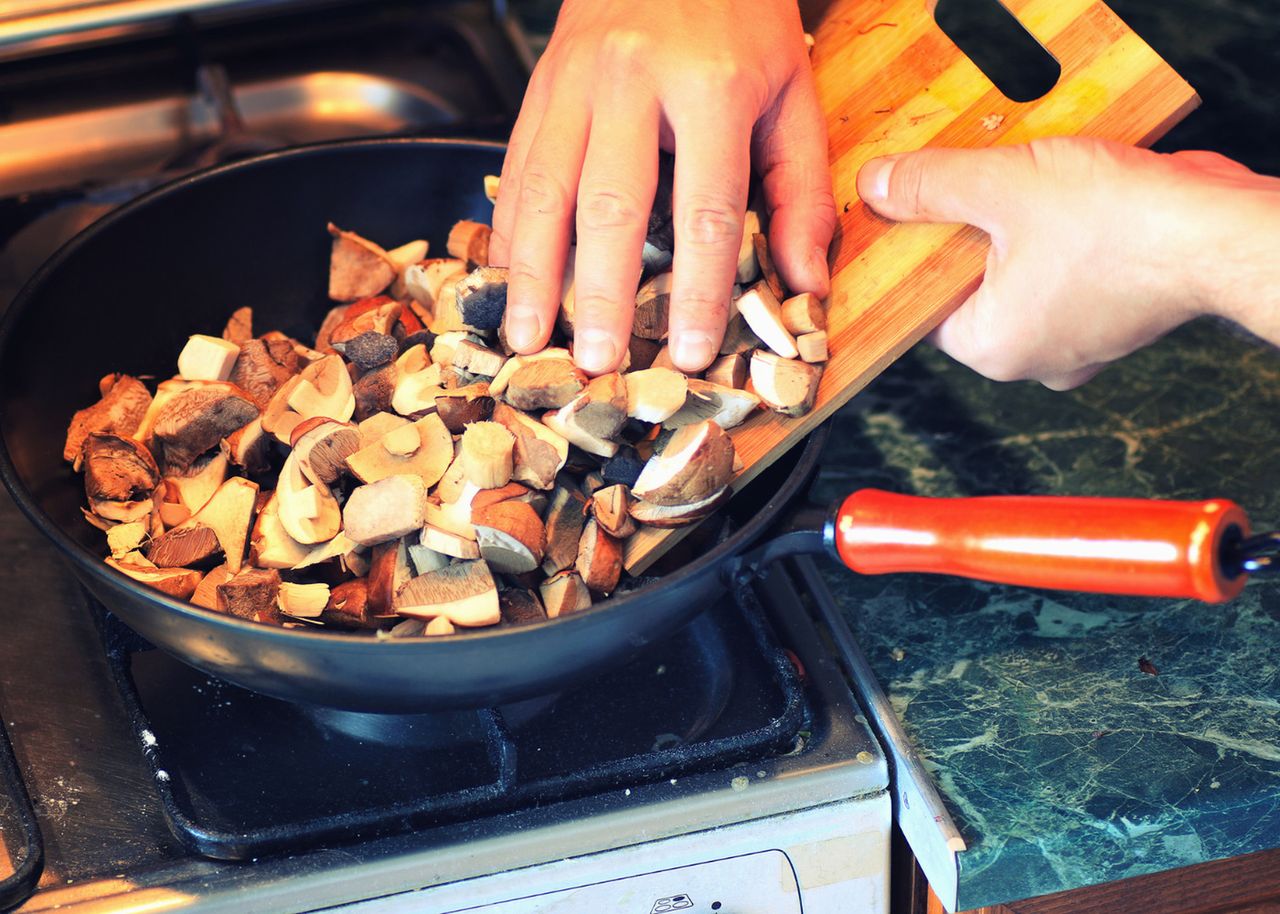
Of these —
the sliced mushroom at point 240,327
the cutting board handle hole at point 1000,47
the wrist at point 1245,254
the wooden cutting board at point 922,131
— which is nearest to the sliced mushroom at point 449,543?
the wooden cutting board at point 922,131

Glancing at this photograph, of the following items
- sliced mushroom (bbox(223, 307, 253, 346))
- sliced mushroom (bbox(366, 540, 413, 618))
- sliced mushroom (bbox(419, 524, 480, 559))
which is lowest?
sliced mushroom (bbox(366, 540, 413, 618))

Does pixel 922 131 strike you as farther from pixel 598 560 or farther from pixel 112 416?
pixel 112 416

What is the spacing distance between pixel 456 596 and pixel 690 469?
155mm

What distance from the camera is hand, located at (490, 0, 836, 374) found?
29.7 inches

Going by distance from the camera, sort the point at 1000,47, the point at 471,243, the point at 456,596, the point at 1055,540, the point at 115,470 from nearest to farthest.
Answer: the point at 1055,540 → the point at 456,596 → the point at 115,470 → the point at 471,243 → the point at 1000,47

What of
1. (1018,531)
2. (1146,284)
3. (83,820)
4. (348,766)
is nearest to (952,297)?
(1146,284)

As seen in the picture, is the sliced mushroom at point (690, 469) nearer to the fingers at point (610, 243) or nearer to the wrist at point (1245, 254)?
the fingers at point (610, 243)

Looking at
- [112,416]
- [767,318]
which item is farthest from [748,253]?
[112,416]

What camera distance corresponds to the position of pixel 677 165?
77 centimetres

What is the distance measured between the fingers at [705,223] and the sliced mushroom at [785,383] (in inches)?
1.4

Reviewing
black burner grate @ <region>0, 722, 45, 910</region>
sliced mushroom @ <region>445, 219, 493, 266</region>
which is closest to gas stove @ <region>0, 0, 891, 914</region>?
black burner grate @ <region>0, 722, 45, 910</region>

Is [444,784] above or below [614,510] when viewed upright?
below

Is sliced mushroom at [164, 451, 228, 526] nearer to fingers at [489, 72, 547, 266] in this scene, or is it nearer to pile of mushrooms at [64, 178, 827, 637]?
pile of mushrooms at [64, 178, 827, 637]

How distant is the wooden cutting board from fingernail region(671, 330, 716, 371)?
0.06 m
